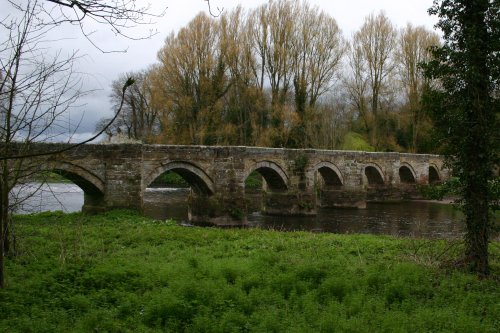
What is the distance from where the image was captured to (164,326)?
512cm

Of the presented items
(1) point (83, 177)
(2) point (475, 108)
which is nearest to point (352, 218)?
(1) point (83, 177)

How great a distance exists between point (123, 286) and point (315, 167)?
1797cm

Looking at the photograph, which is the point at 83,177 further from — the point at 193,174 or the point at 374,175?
the point at 374,175

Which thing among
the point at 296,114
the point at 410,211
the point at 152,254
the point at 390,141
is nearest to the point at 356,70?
the point at 390,141

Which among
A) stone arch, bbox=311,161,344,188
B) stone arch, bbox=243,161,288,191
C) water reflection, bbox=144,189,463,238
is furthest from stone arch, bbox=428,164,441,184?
stone arch, bbox=243,161,288,191

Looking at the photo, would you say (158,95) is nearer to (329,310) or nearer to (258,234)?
(258,234)

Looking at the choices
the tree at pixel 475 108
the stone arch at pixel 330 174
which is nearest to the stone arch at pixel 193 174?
Answer: the stone arch at pixel 330 174

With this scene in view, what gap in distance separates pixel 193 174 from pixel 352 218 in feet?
27.9

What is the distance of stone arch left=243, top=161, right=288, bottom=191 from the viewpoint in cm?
2095

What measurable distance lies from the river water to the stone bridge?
3.54 feet

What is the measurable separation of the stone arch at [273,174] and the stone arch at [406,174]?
1254 centimetres

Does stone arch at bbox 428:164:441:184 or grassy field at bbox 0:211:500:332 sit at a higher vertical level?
stone arch at bbox 428:164:441:184

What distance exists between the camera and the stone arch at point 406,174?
3222cm

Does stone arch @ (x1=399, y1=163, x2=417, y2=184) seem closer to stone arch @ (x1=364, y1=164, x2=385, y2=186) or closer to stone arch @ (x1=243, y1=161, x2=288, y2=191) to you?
stone arch @ (x1=364, y1=164, x2=385, y2=186)
